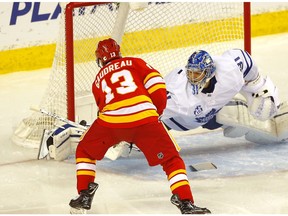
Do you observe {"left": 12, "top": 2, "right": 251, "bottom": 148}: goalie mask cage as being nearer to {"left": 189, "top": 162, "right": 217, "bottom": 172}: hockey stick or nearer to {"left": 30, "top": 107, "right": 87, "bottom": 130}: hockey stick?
{"left": 30, "top": 107, "right": 87, "bottom": 130}: hockey stick

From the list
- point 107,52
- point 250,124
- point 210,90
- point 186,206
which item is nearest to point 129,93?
point 107,52

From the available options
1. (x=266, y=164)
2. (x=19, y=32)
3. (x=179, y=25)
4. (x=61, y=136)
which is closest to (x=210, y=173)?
(x=266, y=164)

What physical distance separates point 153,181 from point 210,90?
51 centimetres

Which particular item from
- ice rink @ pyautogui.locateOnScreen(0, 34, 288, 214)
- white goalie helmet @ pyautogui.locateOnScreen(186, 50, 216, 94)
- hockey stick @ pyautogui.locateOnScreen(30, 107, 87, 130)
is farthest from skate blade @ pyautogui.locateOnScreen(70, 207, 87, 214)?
hockey stick @ pyautogui.locateOnScreen(30, 107, 87, 130)

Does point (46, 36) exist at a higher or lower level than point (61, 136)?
higher

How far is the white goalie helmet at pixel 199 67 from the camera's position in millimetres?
5645

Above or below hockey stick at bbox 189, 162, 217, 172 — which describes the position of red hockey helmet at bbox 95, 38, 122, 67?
above

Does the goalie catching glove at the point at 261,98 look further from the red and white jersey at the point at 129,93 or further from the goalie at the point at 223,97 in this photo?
the red and white jersey at the point at 129,93

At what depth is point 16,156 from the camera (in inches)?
249

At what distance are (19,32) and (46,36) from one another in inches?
8.3

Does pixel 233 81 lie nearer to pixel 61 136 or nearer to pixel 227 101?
pixel 227 101

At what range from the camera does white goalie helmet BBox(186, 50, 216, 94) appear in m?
5.64

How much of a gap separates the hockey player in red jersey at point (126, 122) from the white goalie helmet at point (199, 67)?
396 mm

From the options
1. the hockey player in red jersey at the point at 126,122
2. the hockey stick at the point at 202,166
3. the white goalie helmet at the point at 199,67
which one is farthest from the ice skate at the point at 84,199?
the hockey stick at the point at 202,166
